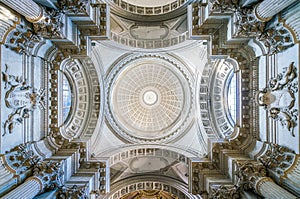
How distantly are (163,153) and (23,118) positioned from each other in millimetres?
15731

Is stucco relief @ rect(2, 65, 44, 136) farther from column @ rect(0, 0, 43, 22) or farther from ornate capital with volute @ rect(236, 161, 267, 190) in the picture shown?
ornate capital with volute @ rect(236, 161, 267, 190)

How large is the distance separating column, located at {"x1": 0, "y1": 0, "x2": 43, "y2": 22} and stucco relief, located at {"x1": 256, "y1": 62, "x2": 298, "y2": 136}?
1430 centimetres

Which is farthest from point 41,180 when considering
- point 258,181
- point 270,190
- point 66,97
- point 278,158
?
point 278,158

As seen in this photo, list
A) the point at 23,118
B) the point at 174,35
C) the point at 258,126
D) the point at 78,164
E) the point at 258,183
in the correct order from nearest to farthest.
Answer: the point at 258,183 < the point at 23,118 < the point at 258,126 < the point at 78,164 < the point at 174,35

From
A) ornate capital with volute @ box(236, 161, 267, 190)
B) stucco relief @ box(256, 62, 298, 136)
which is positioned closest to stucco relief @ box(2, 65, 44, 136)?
ornate capital with volute @ box(236, 161, 267, 190)

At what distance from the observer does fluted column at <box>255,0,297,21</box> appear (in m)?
11.4

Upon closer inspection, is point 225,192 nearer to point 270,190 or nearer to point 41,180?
point 270,190

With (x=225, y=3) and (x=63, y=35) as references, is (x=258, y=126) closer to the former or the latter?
(x=225, y=3)

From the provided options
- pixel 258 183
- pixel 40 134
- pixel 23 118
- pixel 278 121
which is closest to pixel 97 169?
pixel 40 134

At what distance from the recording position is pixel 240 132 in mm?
17156

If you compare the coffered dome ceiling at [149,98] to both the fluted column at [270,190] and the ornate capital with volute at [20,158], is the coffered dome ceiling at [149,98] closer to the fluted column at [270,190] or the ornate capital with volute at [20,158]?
the ornate capital with volute at [20,158]

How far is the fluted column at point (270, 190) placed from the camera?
11.0 meters

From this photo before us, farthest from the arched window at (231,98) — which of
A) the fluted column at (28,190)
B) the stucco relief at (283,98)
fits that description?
the fluted column at (28,190)

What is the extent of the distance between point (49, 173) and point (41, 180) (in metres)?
0.70
